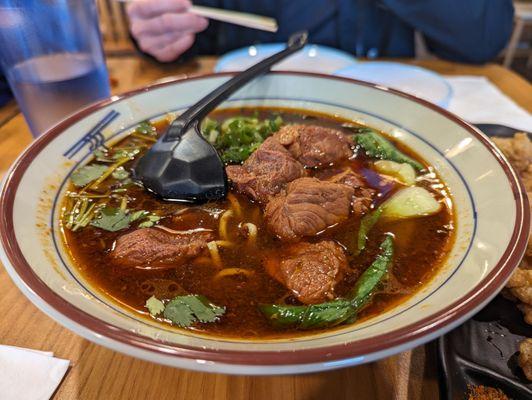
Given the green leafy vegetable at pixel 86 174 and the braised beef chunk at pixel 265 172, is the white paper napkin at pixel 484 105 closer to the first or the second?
the braised beef chunk at pixel 265 172

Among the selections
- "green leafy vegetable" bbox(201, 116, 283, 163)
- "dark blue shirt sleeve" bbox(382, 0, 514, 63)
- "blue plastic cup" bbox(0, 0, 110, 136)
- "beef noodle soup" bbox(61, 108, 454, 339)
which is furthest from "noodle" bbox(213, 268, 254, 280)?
"dark blue shirt sleeve" bbox(382, 0, 514, 63)

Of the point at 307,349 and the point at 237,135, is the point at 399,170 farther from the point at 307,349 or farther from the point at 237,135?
the point at 307,349

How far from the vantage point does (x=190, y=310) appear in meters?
1.13

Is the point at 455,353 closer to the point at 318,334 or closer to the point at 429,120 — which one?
the point at 318,334

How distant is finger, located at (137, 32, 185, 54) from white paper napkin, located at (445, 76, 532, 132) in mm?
1941

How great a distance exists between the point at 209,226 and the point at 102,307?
0.55 meters

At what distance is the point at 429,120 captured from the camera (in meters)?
1.81

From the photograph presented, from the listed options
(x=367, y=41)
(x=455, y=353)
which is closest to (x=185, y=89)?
(x=455, y=353)

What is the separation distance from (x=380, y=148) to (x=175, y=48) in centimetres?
189

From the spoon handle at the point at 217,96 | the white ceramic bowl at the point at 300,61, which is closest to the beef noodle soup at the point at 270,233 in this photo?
the spoon handle at the point at 217,96

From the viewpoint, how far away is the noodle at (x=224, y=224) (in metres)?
1.46

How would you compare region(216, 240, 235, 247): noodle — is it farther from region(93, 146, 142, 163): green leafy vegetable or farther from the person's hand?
the person's hand

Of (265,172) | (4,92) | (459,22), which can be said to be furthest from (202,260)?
(459,22)

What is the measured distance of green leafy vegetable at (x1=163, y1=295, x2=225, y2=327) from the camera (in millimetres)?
1096
